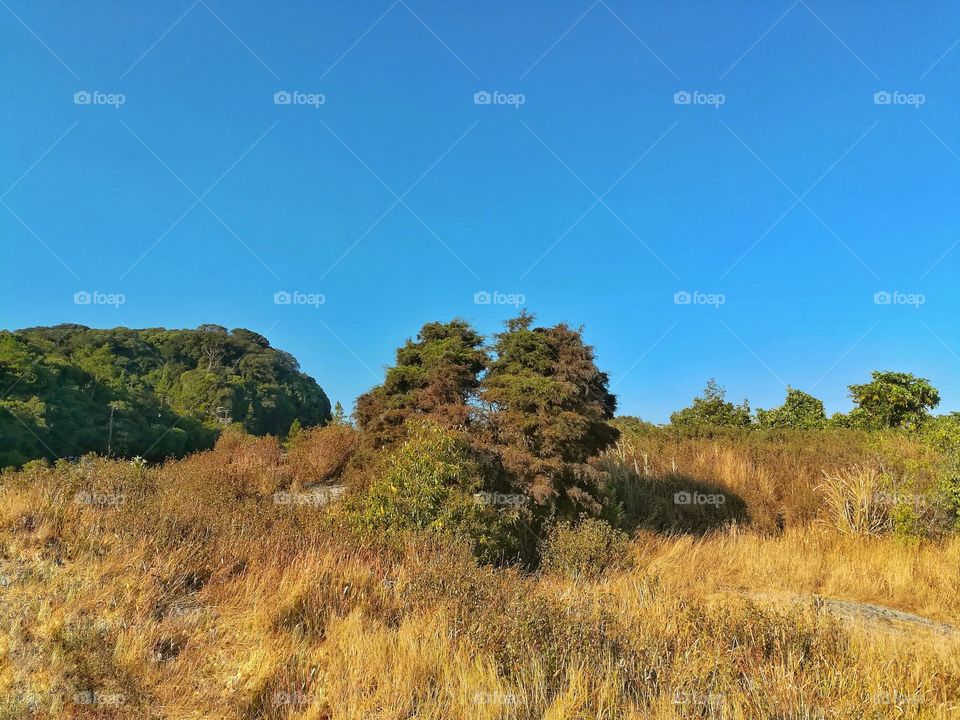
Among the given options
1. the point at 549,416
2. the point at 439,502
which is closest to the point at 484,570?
the point at 439,502

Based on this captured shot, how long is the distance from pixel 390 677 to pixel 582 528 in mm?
4731

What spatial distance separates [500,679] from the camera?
3.44m

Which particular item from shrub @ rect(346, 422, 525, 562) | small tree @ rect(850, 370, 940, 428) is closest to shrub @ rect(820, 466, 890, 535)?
shrub @ rect(346, 422, 525, 562)

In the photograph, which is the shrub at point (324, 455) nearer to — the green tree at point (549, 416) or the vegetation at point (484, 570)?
the vegetation at point (484, 570)

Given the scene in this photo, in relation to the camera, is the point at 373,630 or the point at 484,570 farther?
the point at 484,570

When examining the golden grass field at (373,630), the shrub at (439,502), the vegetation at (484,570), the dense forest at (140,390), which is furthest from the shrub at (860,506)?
the dense forest at (140,390)

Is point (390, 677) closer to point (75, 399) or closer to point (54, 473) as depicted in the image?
point (54, 473)

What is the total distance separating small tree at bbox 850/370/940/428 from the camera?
2525cm

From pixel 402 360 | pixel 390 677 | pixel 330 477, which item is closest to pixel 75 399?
pixel 330 477

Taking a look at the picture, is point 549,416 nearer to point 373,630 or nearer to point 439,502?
point 439,502

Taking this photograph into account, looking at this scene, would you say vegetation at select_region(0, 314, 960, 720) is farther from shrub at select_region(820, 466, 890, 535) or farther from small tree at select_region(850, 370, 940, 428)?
small tree at select_region(850, 370, 940, 428)

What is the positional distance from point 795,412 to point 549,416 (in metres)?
24.6

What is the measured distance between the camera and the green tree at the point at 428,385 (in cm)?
957

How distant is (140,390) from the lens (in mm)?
37875
